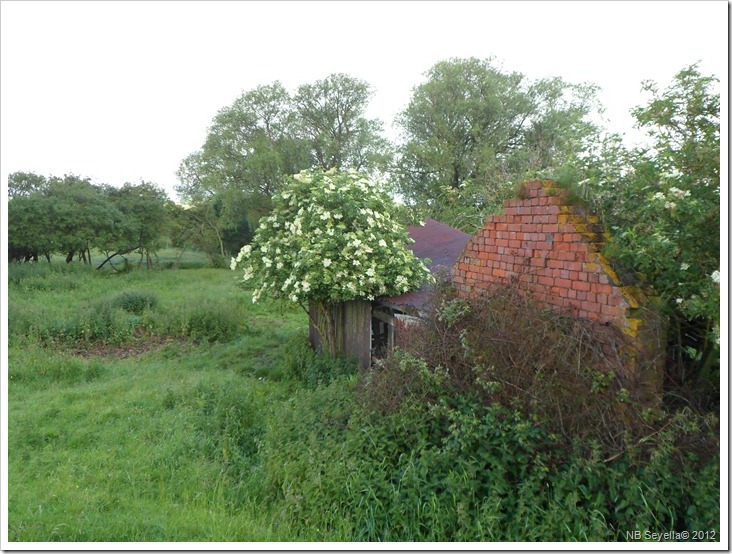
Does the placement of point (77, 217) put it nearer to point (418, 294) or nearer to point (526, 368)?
point (418, 294)

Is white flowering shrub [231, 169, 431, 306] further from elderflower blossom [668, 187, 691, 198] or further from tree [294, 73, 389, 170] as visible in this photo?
tree [294, 73, 389, 170]

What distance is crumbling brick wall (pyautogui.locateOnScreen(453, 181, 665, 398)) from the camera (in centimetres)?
381

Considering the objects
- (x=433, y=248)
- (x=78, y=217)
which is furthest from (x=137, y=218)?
(x=433, y=248)

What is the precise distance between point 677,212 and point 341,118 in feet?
84.4

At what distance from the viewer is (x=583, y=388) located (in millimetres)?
3836

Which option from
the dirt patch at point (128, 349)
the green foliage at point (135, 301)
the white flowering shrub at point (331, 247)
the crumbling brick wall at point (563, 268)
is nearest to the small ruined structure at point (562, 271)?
the crumbling brick wall at point (563, 268)

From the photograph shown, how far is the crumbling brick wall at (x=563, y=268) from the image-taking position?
12.5 feet

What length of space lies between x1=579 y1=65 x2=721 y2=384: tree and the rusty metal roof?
2.99 m

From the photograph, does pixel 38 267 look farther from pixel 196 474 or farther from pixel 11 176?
pixel 196 474

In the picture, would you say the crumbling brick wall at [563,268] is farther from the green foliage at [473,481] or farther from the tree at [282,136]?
the tree at [282,136]

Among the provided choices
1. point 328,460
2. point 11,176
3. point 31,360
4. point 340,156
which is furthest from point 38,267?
point 328,460

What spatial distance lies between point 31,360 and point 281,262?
17.2ft

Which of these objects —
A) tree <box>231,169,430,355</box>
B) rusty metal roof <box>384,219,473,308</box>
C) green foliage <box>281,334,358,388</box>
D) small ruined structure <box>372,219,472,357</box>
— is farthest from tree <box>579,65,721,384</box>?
green foliage <box>281,334,358,388</box>

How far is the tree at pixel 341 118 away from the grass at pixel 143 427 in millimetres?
Result: 15658
